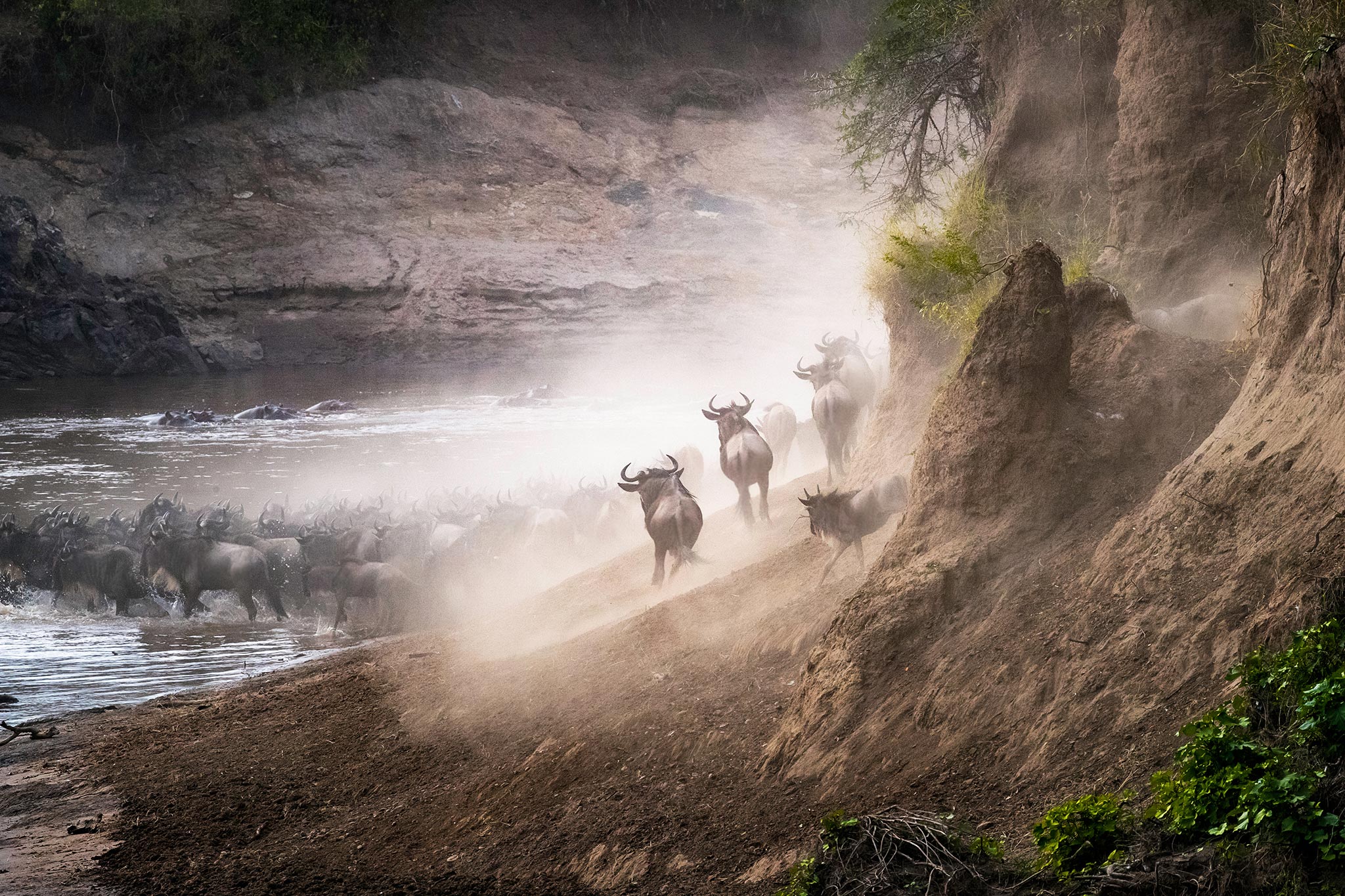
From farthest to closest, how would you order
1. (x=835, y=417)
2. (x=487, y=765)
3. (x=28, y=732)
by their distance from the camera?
(x=835, y=417)
(x=28, y=732)
(x=487, y=765)

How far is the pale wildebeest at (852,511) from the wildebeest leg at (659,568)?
2995mm

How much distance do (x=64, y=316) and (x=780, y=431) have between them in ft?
85.4

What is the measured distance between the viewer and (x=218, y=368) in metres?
37.8

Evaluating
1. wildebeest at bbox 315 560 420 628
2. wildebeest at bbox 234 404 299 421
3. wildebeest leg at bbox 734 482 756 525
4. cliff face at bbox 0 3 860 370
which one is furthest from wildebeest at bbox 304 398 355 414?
wildebeest leg at bbox 734 482 756 525

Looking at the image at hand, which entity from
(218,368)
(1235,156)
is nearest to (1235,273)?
(1235,156)

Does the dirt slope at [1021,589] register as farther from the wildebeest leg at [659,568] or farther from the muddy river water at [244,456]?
the muddy river water at [244,456]

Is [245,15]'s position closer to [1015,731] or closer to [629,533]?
[629,533]

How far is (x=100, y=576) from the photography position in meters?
16.5

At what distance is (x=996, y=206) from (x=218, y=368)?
3154cm

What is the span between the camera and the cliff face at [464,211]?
38.6 metres

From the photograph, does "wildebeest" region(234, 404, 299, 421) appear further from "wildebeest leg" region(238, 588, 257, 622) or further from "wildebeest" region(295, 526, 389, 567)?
"wildebeest leg" region(238, 588, 257, 622)

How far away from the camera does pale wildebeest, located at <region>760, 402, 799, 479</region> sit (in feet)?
66.0

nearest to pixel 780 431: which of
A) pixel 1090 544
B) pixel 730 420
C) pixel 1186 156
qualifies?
pixel 730 420

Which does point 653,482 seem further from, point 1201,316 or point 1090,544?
point 1090,544
